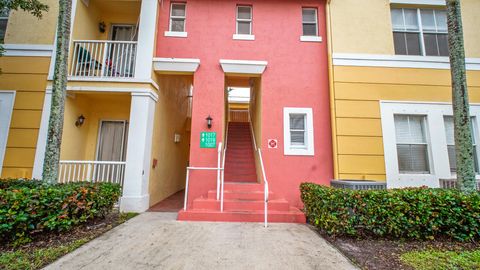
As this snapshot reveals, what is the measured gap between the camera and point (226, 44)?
6.57m

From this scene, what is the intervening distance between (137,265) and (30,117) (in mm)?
5639

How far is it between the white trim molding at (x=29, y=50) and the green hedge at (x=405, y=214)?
27.5 ft

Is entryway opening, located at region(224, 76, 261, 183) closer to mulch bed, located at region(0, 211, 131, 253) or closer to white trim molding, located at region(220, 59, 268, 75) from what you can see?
white trim molding, located at region(220, 59, 268, 75)

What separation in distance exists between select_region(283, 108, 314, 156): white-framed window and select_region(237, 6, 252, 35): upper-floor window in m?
2.95

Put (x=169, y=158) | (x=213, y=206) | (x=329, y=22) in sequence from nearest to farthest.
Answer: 1. (x=213, y=206)
2. (x=329, y=22)
3. (x=169, y=158)

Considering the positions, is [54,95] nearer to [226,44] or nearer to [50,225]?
[50,225]

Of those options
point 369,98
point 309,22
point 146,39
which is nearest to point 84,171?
point 146,39

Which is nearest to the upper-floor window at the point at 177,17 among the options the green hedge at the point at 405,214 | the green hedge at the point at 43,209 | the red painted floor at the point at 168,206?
the green hedge at the point at 43,209

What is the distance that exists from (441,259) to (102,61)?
28.6ft

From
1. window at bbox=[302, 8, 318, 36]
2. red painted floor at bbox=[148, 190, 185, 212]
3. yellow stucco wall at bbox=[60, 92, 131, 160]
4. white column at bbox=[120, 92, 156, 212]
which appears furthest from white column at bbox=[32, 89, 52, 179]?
window at bbox=[302, 8, 318, 36]

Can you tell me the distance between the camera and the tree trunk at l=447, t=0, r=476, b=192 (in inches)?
158

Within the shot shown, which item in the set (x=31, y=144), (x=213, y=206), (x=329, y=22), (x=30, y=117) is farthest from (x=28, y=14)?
(x=329, y=22)

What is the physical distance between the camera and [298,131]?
6.33 m

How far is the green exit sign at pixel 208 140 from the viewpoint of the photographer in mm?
6086
